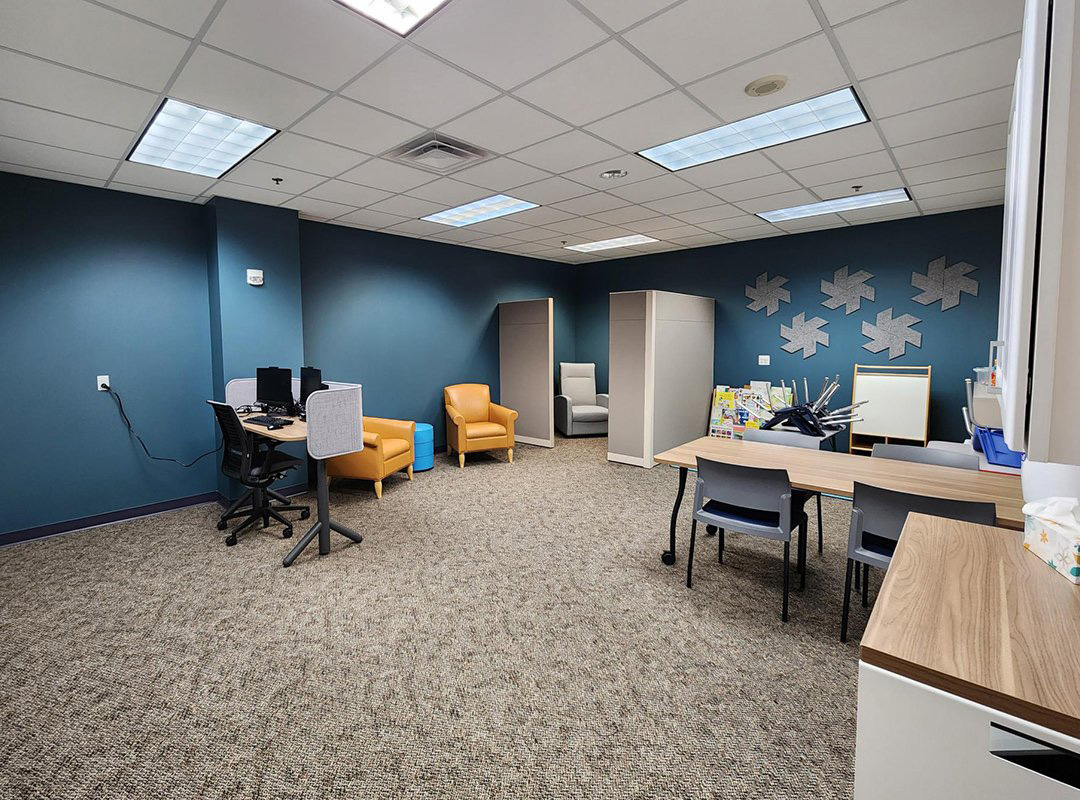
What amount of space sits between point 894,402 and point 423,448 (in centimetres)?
489

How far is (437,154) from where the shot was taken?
10.6ft

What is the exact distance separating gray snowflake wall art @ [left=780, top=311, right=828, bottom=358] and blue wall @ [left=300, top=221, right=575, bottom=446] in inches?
139

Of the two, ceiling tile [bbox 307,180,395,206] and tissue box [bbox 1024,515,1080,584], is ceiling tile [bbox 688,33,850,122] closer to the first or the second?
tissue box [bbox 1024,515,1080,584]

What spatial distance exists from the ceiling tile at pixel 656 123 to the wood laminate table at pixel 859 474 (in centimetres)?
184

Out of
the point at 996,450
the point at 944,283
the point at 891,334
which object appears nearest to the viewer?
the point at 996,450

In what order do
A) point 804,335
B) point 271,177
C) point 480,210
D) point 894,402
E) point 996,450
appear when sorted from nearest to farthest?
point 996,450
point 271,177
point 480,210
point 894,402
point 804,335

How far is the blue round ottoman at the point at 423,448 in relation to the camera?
5418mm

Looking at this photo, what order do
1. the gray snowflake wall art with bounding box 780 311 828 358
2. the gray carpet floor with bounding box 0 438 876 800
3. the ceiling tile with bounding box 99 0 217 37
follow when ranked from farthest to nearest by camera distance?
the gray snowflake wall art with bounding box 780 311 828 358, the ceiling tile with bounding box 99 0 217 37, the gray carpet floor with bounding box 0 438 876 800

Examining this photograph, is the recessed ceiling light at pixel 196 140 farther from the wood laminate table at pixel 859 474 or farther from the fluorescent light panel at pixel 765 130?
the wood laminate table at pixel 859 474

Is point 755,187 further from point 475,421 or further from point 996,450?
point 475,421

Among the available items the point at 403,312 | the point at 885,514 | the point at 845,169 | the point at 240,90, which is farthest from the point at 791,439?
the point at 403,312

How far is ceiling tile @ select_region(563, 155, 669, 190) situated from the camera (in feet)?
11.3

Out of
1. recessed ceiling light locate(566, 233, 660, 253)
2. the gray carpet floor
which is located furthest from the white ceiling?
the gray carpet floor

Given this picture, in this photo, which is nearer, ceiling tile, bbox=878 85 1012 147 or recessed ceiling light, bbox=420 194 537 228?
ceiling tile, bbox=878 85 1012 147
